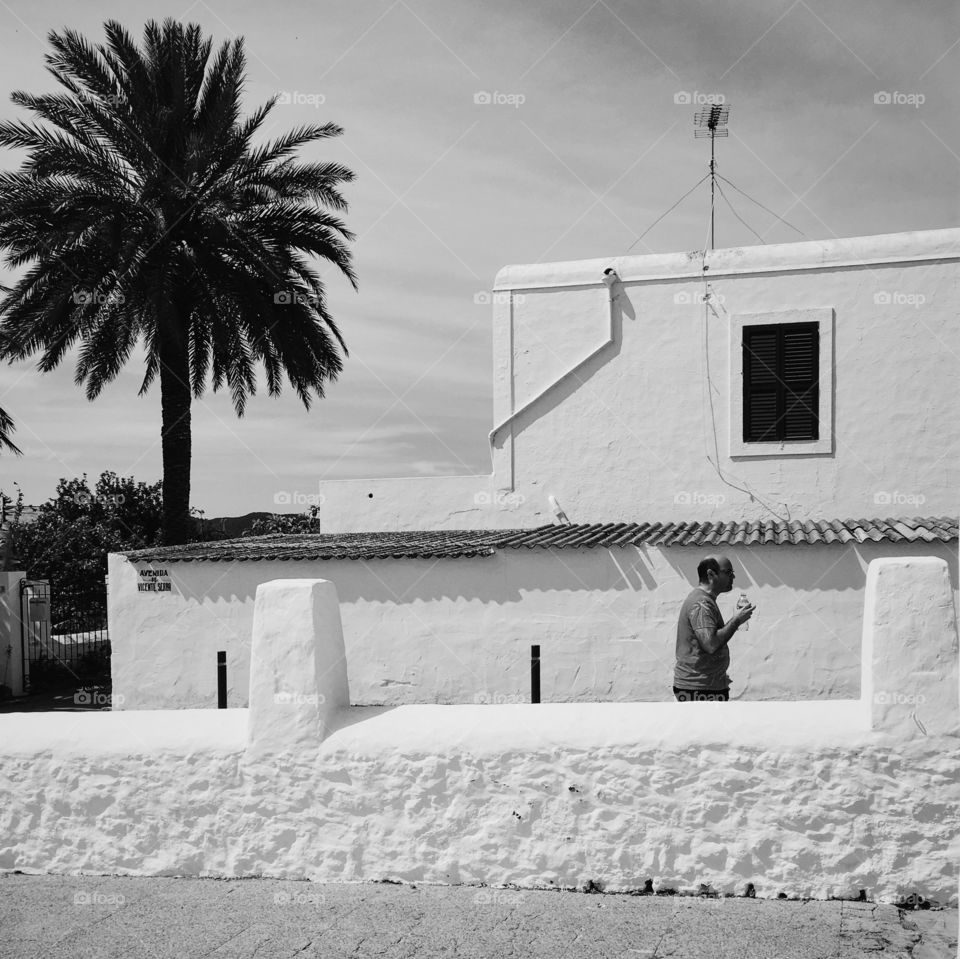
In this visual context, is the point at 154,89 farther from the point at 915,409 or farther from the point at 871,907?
the point at 871,907

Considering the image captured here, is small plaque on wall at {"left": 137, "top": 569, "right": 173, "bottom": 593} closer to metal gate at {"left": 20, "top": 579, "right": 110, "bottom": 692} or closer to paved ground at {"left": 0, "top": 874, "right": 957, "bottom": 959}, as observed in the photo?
metal gate at {"left": 20, "top": 579, "right": 110, "bottom": 692}

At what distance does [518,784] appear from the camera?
5.20m

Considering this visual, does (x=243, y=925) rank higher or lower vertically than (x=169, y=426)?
lower

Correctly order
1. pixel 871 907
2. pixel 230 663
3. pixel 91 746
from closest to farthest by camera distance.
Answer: pixel 871 907 → pixel 91 746 → pixel 230 663

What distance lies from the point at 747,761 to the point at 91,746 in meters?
3.67

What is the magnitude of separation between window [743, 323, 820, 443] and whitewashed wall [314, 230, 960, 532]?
25 centimetres

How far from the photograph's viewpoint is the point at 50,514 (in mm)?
24203

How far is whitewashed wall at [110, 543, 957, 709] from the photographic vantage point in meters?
10.9

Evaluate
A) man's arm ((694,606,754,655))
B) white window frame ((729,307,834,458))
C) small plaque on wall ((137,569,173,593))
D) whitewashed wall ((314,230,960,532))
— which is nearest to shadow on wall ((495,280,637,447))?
whitewashed wall ((314,230,960,532))

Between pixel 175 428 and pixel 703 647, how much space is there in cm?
1136

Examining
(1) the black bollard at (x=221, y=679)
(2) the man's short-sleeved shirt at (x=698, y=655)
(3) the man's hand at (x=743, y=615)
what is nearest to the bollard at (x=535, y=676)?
(1) the black bollard at (x=221, y=679)

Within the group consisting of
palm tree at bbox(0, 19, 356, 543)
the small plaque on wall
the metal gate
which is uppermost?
palm tree at bbox(0, 19, 356, 543)

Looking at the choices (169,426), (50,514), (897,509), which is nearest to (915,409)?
(897,509)

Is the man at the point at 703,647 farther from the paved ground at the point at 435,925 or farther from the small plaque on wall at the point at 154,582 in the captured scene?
the small plaque on wall at the point at 154,582
